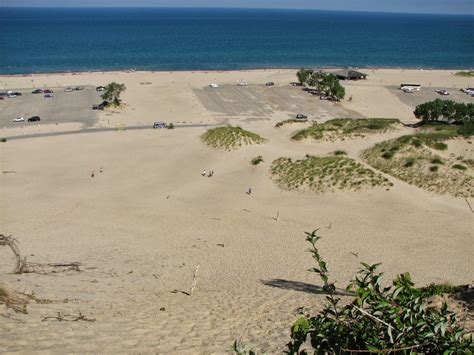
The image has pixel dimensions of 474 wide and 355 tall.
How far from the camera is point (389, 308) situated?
6387 mm

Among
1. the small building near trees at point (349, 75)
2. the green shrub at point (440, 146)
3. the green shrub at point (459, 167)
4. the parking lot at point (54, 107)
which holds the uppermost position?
the green shrub at point (440, 146)

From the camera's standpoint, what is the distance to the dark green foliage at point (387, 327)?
6016 mm

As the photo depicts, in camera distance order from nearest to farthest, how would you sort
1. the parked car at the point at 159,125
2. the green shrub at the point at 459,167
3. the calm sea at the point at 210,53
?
the green shrub at the point at 459,167 < the parked car at the point at 159,125 < the calm sea at the point at 210,53

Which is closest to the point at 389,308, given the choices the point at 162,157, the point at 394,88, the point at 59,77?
the point at 162,157

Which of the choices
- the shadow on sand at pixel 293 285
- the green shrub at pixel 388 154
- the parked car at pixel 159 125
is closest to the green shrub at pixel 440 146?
the green shrub at pixel 388 154

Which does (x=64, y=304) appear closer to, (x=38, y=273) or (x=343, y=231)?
(x=38, y=273)

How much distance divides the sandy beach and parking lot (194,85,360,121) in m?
8.52

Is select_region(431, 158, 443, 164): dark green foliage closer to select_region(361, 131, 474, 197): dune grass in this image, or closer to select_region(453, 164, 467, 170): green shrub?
select_region(361, 131, 474, 197): dune grass

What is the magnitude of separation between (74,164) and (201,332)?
105ft

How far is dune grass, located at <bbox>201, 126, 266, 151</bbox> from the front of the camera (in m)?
45.8

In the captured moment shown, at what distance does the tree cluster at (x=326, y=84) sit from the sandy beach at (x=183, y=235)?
21335mm

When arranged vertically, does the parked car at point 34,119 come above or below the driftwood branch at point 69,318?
below

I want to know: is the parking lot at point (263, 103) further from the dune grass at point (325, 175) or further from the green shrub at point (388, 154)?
the dune grass at point (325, 175)

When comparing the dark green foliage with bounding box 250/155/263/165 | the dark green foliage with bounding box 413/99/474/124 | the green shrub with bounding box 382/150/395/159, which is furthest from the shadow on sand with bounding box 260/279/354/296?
the dark green foliage with bounding box 413/99/474/124
